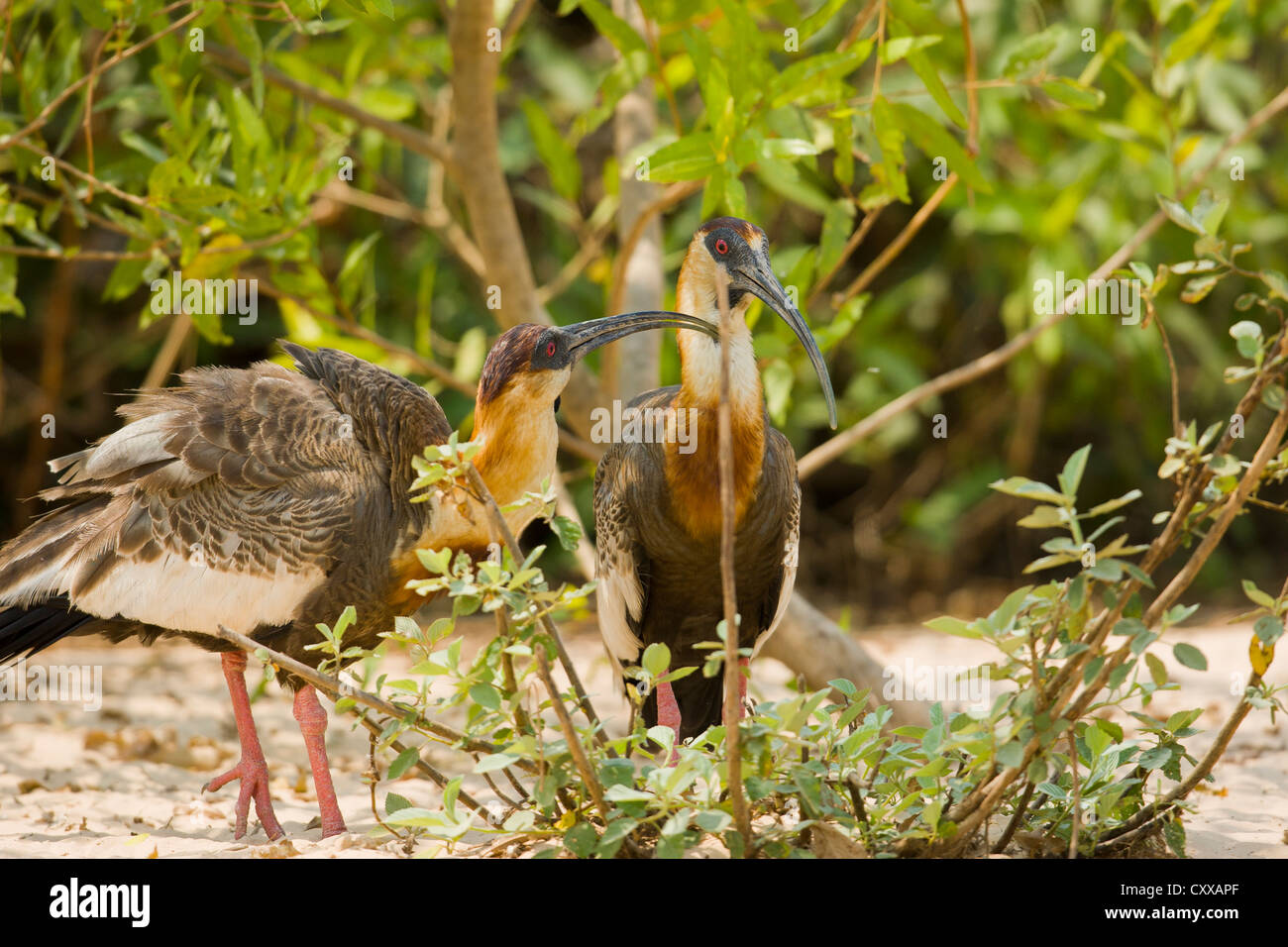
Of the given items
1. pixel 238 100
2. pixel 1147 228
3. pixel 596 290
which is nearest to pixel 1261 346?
pixel 1147 228

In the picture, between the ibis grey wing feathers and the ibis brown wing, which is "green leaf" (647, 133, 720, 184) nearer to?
the ibis brown wing

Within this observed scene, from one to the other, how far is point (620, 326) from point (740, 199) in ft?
1.63

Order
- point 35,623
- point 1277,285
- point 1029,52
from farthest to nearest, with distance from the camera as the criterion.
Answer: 1. point 1029,52
2. point 35,623
3. point 1277,285

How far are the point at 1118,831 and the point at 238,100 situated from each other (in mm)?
3459

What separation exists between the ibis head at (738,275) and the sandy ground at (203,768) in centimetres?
135

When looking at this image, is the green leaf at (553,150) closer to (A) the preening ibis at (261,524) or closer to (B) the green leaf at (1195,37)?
(A) the preening ibis at (261,524)

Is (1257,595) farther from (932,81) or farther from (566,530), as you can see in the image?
(932,81)

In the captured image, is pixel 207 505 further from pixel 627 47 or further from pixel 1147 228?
pixel 1147 228

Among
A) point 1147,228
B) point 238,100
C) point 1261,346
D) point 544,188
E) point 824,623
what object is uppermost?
point 544,188

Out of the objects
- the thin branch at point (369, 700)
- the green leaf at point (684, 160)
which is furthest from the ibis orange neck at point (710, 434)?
the thin branch at point (369, 700)

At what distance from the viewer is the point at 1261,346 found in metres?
2.51

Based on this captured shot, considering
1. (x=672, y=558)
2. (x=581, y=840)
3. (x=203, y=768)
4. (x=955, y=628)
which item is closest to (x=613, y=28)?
(x=672, y=558)

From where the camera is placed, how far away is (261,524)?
12.0ft

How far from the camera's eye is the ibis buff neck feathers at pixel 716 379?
12.1ft
